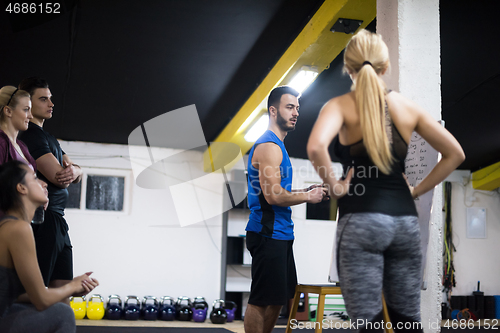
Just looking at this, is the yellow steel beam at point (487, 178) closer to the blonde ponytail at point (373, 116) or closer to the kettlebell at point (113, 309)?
the kettlebell at point (113, 309)

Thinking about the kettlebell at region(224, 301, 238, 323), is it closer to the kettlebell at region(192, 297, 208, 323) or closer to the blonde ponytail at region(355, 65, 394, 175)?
the kettlebell at region(192, 297, 208, 323)

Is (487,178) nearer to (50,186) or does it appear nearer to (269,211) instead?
(269,211)

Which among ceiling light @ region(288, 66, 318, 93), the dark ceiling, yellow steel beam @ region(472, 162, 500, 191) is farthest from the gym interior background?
ceiling light @ region(288, 66, 318, 93)

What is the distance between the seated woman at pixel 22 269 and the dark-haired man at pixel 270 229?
0.83 metres

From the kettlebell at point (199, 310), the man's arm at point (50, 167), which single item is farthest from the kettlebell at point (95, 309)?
the man's arm at point (50, 167)

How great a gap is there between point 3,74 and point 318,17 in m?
3.22

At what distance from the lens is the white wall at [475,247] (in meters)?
7.87

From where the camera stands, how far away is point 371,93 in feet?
4.36

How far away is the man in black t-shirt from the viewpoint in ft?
6.61

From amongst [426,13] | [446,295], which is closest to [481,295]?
[446,295]

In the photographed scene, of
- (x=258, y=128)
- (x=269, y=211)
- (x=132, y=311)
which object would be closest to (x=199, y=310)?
(x=132, y=311)

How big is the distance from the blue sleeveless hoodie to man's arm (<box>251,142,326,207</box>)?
0.06 metres

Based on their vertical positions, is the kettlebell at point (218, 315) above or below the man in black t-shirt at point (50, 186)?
below

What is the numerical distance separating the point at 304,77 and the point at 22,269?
3.11m
